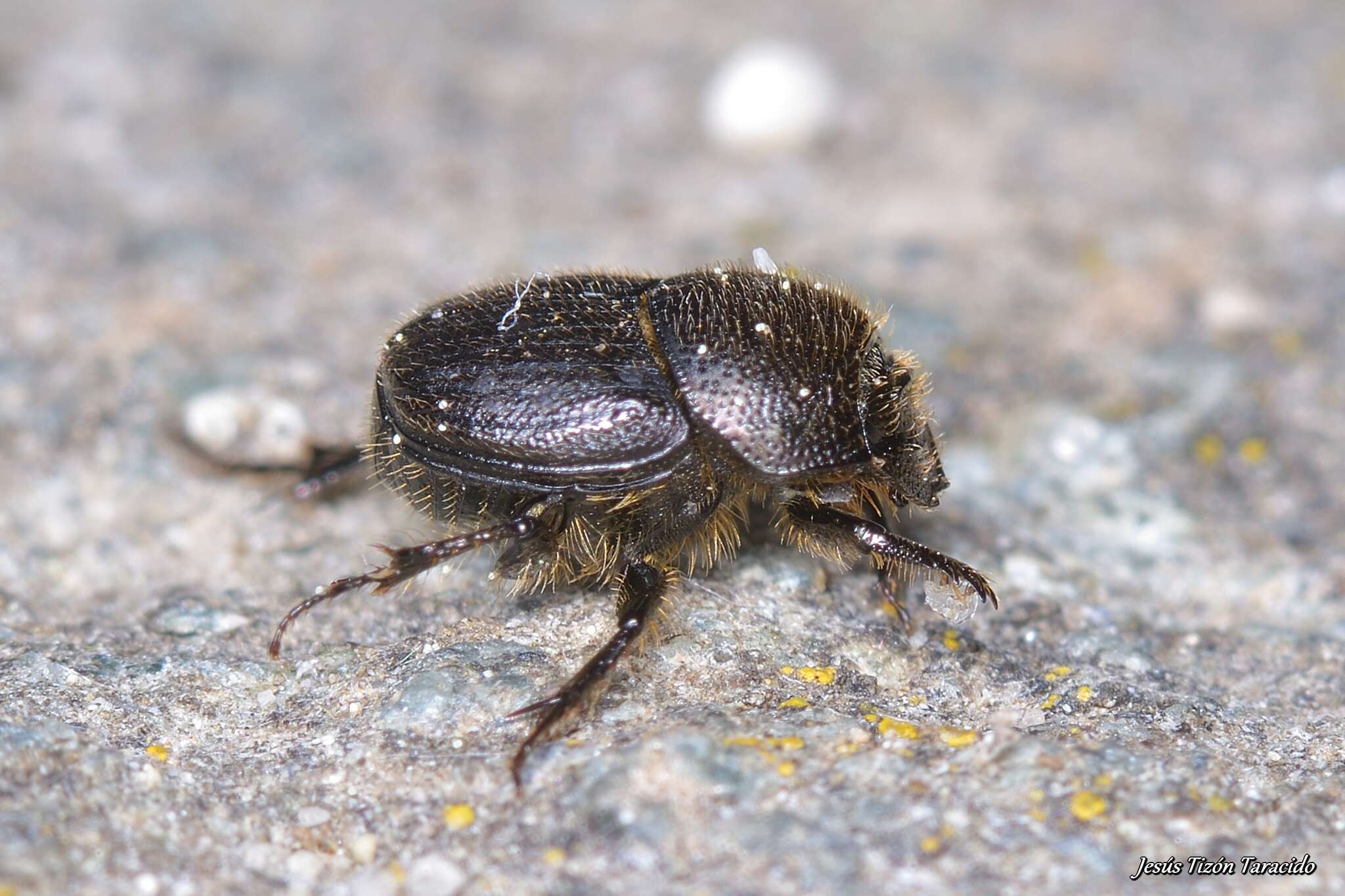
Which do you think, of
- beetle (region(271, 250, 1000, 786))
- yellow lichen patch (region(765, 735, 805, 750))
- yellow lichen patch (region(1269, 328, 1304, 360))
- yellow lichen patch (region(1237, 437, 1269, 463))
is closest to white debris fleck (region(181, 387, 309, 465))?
beetle (region(271, 250, 1000, 786))

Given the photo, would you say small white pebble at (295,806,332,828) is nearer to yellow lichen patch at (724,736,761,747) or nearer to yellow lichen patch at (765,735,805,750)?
yellow lichen patch at (724,736,761,747)

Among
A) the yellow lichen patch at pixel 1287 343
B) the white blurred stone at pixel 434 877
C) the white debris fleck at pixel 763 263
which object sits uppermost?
the yellow lichen patch at pixel 1287 343

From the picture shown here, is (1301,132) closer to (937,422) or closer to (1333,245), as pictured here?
(1333,245)

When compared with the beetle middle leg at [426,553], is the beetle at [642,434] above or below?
above

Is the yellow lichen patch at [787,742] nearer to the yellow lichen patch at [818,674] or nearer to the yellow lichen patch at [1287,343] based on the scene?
the yellow lichen patch at [818,674]

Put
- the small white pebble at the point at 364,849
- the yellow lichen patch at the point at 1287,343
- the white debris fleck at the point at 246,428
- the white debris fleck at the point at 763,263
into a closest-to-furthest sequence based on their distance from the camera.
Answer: the small white pebble at the point at 364,849 → the white debris fleck at the point at 763,263 → the white debris fleck at the point at 246,428 → the yellow lichen patch at the point at 1287,343

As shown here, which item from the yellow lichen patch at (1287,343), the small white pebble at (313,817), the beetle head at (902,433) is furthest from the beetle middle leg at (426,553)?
the yellow lichen patch at (1287,343)

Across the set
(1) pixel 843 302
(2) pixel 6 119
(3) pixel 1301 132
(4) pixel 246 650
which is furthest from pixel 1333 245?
(2) pixel 6 119
